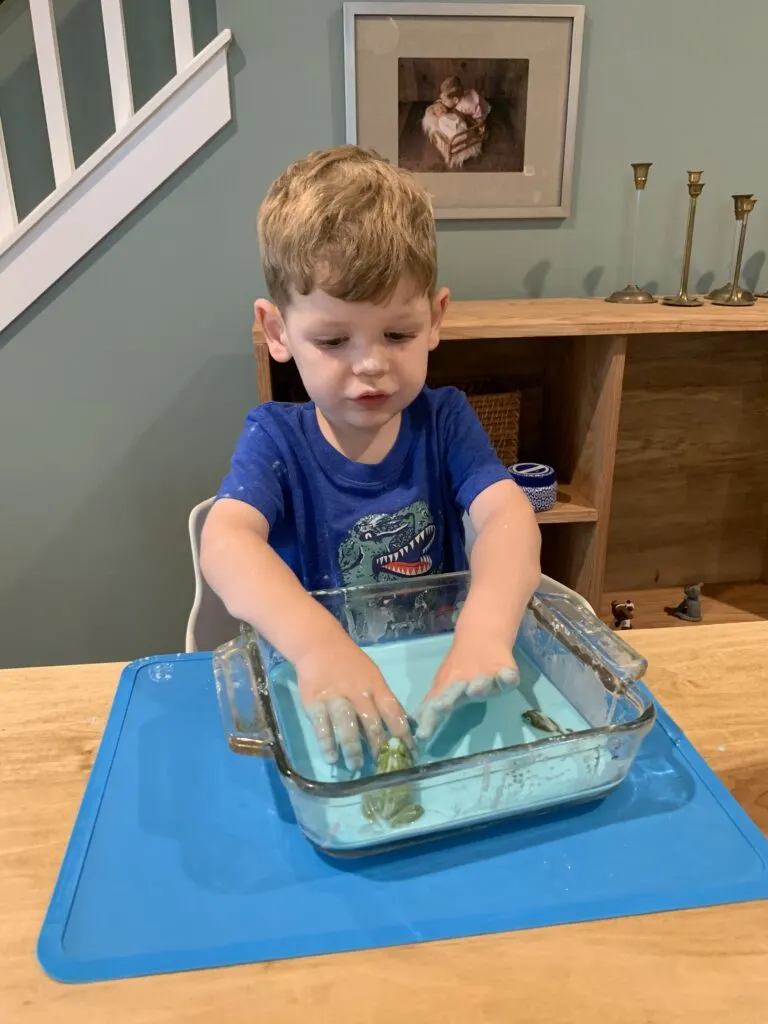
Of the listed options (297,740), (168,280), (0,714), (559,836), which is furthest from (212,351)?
(559,836)

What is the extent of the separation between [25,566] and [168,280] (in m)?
0.70

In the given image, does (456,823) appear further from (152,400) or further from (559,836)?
(152,400)

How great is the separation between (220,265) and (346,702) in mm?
1252

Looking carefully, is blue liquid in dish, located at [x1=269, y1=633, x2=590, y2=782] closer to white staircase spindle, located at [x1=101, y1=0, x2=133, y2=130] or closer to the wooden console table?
the wooden console table

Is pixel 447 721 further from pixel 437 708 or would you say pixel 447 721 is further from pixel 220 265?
pixel 220 265

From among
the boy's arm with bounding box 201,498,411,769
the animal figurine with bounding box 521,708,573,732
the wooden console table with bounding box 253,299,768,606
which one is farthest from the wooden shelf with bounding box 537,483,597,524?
the animal figurine with bounding box 521,708,573,732

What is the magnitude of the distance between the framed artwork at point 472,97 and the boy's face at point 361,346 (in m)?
0.89

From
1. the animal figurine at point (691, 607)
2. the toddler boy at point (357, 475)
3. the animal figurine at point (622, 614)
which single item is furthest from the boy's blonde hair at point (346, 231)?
the animal figurine at point (691, 607)

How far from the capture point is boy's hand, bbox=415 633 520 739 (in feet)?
1.80

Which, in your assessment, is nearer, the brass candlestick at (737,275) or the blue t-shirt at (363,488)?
the blue t-shirt at (363,488)

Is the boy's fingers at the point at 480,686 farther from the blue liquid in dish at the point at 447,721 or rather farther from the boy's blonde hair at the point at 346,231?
the boy's blonde hair at the point at 346,231

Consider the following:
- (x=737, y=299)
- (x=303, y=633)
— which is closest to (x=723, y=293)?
(x=737, y=299)

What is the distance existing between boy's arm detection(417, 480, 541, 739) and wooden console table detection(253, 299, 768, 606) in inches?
22.7

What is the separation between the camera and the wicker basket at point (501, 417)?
153cm
